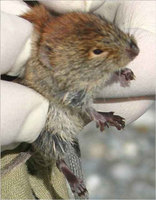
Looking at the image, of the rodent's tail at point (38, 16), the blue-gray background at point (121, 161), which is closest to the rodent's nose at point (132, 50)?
the rodent's tail at point (38, 16)

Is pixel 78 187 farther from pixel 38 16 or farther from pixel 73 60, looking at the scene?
pixel 38 16

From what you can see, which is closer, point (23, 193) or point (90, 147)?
point (23, 193)

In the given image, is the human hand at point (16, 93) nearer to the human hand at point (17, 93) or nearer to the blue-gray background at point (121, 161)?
the human hand at point (17, 93)

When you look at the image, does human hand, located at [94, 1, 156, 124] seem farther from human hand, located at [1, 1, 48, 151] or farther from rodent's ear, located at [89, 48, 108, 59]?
human hand, located at [1, 1, 48, 151]

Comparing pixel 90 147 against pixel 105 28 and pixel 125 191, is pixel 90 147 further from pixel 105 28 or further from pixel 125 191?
pixel 105 28

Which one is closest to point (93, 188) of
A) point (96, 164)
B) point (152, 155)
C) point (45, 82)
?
point (96, 164)

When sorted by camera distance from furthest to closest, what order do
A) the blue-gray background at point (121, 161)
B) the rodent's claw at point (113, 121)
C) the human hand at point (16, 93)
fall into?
the blue-gray background at point (121, 161) → the rodent's claw at point (113, 121) → the human hand at point (16, 93)

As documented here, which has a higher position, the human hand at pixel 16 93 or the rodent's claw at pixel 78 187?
the human hand at pixel 16 93
